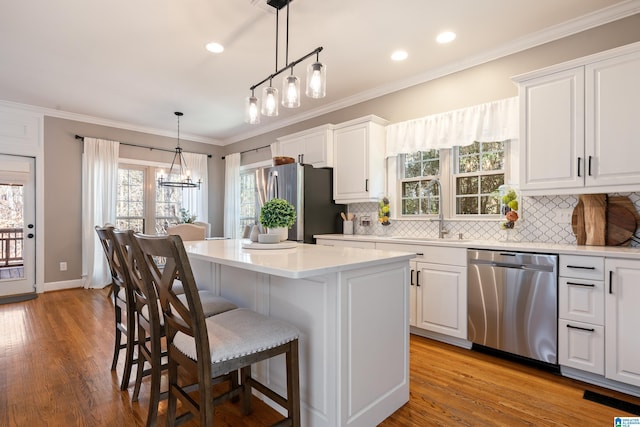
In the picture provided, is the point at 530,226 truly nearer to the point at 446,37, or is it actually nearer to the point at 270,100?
the point at 446,37

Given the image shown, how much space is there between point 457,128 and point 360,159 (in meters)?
1.11

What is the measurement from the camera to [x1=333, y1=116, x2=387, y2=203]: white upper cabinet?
12.5 ft

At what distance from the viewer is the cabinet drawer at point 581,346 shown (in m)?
2.15

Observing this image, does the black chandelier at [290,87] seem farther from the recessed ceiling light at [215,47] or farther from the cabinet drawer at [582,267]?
the cabinet drawer at [582,267]

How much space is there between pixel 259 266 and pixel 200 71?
118 inches

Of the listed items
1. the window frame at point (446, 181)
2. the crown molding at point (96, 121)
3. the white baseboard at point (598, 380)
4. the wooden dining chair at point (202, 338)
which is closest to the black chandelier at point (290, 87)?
the wooden dining chair at point (202, 338)

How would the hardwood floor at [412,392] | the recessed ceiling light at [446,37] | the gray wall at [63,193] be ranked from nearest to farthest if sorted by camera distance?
1. the hardwood floor at [412,392]
2. the recessed ceiling light at [446,37]
3. the gray wall at [63,193]

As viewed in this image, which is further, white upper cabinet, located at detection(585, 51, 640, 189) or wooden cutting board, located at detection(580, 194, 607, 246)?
wooden cutting board, located at detection(580, 194, 607, 246)

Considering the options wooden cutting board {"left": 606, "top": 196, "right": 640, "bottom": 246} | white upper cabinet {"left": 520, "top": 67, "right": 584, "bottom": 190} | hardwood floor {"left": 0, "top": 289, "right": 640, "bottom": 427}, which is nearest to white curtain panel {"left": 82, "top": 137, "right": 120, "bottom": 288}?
hardwood floor {"left": 0, "top": 289, "right": 640, "bottom": 427}

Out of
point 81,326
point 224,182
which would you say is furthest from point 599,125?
point 224,182

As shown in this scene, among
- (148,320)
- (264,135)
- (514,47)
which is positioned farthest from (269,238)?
(264,135)

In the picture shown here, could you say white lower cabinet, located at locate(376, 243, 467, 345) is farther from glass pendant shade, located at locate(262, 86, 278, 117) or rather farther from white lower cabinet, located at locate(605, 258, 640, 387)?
glass pendant shade, located at locate(262, 86, 278, 117)

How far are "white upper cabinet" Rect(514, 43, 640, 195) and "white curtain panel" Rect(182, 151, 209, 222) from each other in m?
5.37

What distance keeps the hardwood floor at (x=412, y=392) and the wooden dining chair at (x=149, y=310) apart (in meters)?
0.28
